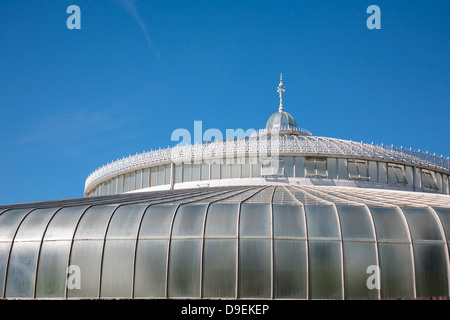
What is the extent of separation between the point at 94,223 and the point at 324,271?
817 cm

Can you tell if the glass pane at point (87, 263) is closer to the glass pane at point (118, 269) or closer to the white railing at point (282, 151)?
the glass pane at point (118, 269)

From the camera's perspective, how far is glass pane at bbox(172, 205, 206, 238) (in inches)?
785

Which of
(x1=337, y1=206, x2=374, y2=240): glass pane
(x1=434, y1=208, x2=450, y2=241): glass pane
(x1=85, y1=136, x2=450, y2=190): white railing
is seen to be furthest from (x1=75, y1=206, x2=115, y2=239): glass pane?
(x1=85, y1=136, x2=450, y2=190): white railing

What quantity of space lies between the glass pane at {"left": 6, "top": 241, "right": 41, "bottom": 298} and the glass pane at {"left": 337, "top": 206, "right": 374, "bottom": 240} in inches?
419

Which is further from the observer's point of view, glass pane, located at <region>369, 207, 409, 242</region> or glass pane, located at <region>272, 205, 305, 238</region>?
glass pane, located at <region>369, 207, 409, 242</region>

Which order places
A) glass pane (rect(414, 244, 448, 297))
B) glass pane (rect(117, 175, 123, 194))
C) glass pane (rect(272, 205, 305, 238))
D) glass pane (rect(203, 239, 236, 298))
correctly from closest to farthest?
glass pane (rect(203, 239, 236, 298)) → glass pane (rect(414, 244, 448, 297)) → glass pane (rect(272, 205, 305, 238)) → glass pane (rect(117, 175, 123, 194))

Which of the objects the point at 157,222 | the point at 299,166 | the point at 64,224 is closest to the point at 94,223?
the point at 64,224

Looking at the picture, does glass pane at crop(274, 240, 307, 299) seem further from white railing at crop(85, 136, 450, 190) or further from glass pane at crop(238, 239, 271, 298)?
white railing at crop(85, 136, 450, 190)

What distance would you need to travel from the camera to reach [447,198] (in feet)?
82.6

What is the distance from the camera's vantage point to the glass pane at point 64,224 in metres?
21.0

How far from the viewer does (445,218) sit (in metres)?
20.5
